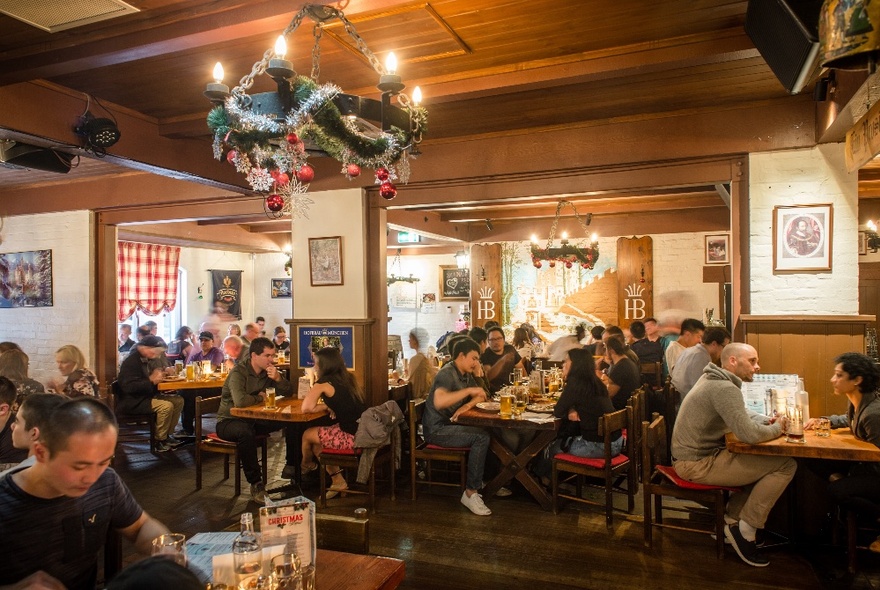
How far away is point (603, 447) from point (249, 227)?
9131 mm

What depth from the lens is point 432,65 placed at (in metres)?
4.13

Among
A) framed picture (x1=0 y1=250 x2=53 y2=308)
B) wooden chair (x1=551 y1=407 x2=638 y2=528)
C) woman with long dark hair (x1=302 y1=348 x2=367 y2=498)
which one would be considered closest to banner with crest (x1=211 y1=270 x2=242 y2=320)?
framed picture (x1=0 y1=250 x2=53 y2=308)

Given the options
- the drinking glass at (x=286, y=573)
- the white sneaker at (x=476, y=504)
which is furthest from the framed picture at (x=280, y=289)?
the drinking glass at (x=286, y=573)

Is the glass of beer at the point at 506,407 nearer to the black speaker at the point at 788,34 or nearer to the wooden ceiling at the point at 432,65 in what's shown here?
the wooden ceiling at the point at 432,65

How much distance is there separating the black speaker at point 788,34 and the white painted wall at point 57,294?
7.47m

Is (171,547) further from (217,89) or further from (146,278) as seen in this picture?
(146,278)

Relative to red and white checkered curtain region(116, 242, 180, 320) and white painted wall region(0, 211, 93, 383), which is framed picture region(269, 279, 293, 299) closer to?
red and white checkered curtain region(116, 242, 180, 320)

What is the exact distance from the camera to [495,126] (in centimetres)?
557

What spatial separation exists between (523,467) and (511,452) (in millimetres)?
205

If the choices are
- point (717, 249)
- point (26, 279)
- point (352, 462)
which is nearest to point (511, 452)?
point (352, 462)

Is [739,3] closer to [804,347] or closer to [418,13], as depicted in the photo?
→ [418,13]

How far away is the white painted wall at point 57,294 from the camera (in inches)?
303

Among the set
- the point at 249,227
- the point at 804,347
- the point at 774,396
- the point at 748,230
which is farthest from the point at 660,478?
the point at 249,227

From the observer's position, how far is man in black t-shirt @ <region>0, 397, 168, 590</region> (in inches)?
77.8
